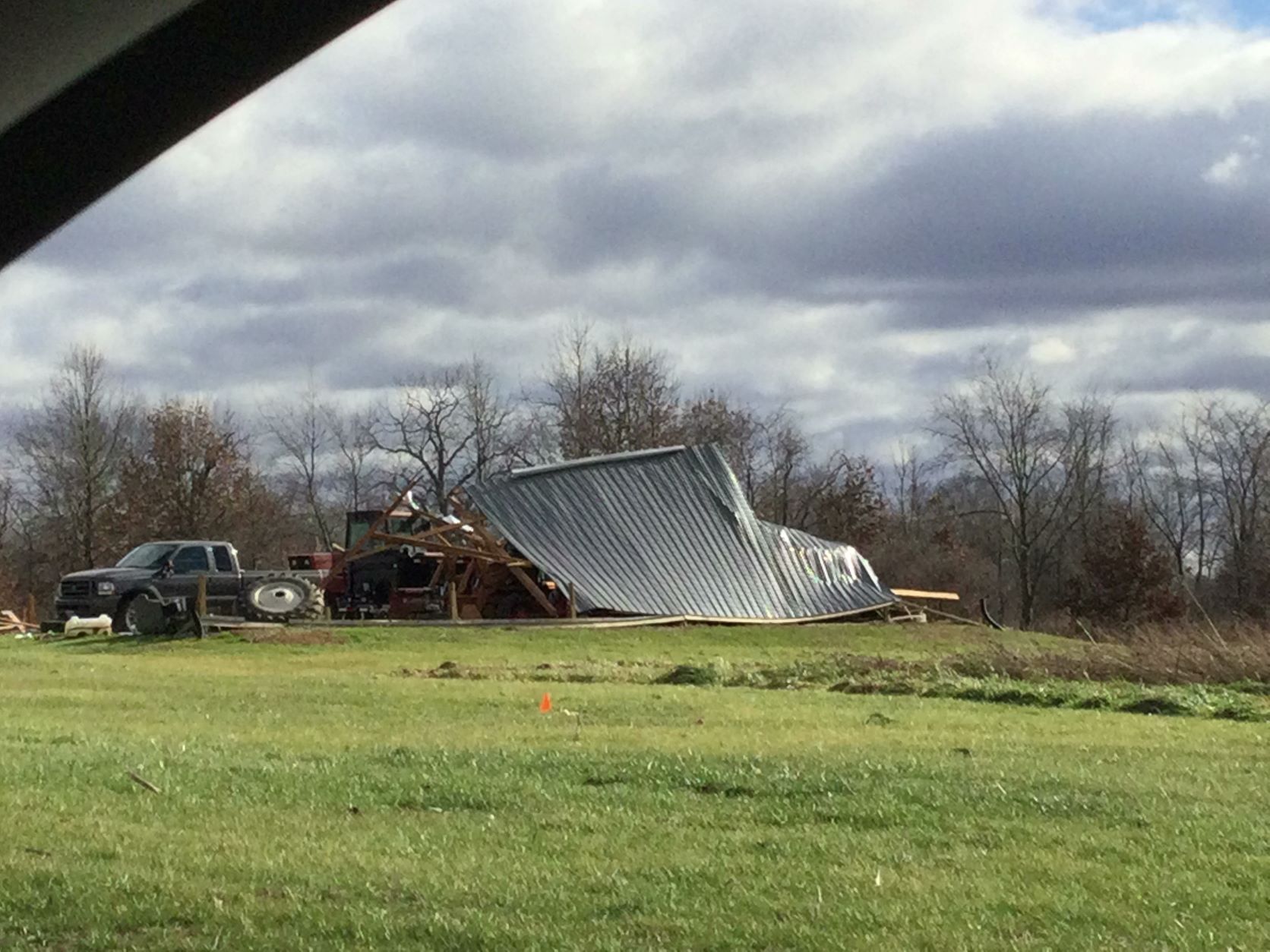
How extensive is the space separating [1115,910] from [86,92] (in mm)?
5062

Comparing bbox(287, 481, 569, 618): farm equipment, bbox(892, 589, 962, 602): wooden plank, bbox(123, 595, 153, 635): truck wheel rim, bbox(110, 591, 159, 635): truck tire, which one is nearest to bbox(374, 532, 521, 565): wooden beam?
bbox(287, 481, 569, 618): farm equipment

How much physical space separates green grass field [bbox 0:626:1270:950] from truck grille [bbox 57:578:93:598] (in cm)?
1837

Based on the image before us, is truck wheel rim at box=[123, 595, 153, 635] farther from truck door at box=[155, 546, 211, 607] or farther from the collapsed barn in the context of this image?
the collapsed barn

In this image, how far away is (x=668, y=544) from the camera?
4028 centimetres

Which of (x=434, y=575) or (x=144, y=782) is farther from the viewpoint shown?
(x=434, y=575)

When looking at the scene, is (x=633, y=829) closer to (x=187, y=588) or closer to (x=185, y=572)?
(x=187, y=588)

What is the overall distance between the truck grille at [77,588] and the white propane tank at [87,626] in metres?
0.79

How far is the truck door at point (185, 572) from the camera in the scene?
33.0 metres

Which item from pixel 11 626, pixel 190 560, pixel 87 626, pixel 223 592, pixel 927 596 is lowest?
pixel 11 626

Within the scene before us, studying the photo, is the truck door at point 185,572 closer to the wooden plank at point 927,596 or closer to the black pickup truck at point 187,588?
the black pickup truck at point 187,588

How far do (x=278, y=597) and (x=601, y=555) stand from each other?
30.0 feet

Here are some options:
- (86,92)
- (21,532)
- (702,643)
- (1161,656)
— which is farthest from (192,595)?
(21,532)

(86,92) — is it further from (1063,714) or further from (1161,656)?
(1161,656)

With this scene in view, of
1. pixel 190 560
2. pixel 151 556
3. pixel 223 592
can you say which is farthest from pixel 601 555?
pixel 151 556
